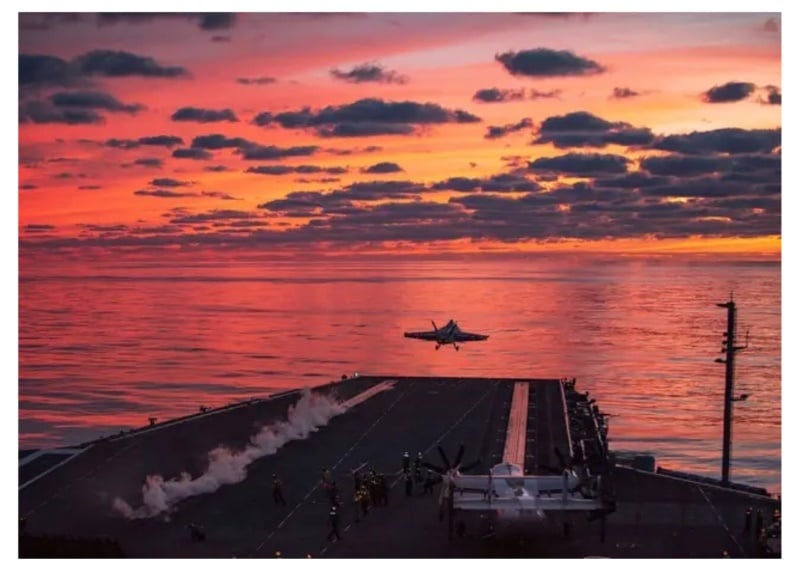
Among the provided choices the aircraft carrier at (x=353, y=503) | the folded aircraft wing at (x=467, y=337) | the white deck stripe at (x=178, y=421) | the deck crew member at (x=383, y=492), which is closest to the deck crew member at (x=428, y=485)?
the aircraft carrier at (x=353, y=503)

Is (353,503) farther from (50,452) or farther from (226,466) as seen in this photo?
(50,452)

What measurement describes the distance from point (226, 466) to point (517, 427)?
69.8 ft

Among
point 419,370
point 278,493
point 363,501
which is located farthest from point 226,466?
point 419,370

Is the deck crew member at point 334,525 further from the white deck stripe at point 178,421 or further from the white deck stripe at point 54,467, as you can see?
the white deck stripe at point 178,421

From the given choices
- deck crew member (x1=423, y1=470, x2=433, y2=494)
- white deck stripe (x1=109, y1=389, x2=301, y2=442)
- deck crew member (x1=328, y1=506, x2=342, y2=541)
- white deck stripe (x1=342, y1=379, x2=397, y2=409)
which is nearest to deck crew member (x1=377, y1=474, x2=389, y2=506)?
deck crew member (x1=423, y1=470, x2=433, y2=494)

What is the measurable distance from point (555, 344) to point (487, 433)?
108 m

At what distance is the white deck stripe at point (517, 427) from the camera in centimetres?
5401

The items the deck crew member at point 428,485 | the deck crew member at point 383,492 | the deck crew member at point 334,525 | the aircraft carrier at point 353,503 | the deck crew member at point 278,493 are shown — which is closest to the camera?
the aircraft carrier at point 353,503

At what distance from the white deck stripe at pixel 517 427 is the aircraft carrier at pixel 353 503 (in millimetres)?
168

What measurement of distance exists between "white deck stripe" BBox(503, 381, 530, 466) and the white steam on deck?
36.7 ft

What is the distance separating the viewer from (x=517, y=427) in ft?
212

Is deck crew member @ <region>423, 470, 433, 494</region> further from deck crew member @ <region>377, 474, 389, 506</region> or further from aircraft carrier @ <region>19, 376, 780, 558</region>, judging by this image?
deck crew member @ <region>377, 474, 389, 506</region>

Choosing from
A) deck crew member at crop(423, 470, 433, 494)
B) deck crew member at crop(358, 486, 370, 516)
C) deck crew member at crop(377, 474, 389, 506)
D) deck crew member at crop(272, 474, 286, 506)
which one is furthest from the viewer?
deck crew member at crop(423, 470, 433, 494)

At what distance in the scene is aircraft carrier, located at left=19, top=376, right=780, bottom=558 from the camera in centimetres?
3925
